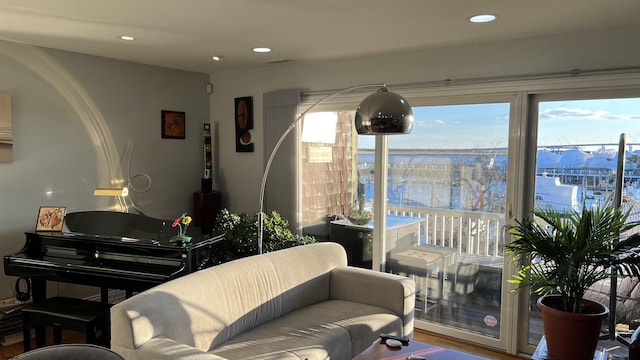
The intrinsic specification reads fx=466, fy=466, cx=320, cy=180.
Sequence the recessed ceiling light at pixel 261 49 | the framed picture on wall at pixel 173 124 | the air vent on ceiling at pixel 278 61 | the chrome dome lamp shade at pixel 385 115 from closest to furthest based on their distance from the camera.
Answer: the chrome dome lamp shade at pixel 385 115
the recessed ceiling light at pixel 261 49
the air vent on ceiling at pixel 278 61
the framed picture on wall at pixel 173 124

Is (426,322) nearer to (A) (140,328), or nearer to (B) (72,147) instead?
(A) (140,328)

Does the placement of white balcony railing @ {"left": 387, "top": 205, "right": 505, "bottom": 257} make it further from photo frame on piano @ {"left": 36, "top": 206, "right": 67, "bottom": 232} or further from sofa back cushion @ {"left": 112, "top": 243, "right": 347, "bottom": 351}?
photo frame on piano @ {"left": 36, "top": 206, "right": 67, "bottom": 232}

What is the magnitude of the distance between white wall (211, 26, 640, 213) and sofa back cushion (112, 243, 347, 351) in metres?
1.65

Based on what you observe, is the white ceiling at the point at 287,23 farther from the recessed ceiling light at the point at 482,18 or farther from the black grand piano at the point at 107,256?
the black grand piano at the point at 107,256

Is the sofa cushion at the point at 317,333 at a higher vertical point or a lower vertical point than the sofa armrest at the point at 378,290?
lower

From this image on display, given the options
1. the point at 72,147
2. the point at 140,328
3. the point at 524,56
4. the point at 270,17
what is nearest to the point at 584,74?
the point at 524,56

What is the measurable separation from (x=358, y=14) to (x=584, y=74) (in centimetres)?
166

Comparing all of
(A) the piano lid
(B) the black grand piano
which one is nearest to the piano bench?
(B) the black grand piano

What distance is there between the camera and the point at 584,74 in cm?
321

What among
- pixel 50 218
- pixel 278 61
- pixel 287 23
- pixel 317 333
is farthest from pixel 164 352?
pixel 278 61

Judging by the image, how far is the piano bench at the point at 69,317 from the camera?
299 cm

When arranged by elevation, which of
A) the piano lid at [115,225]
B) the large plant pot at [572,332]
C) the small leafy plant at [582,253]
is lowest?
the large plant pot at [572,332]

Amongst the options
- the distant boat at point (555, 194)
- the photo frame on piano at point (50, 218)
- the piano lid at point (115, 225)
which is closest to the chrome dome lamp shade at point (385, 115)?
the distant boat at point (555, 194)

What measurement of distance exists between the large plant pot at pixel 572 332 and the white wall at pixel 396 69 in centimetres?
189
